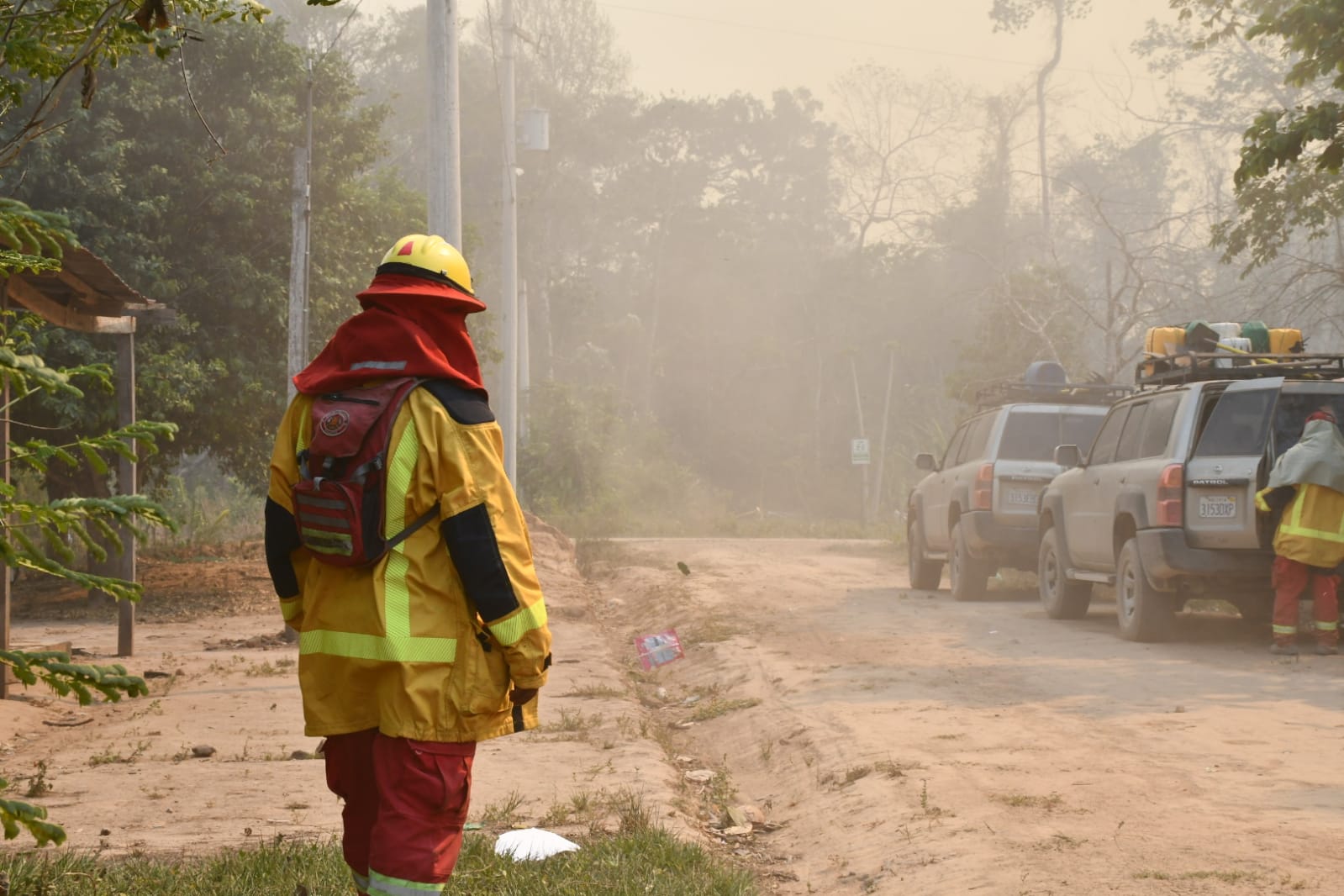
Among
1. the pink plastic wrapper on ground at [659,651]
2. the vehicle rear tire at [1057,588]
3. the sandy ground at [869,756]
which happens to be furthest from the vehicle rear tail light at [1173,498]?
the pink plastic wrapper on ground at [659,651]

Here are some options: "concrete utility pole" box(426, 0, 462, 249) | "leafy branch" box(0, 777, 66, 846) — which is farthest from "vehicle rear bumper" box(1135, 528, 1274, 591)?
"leafy branch" box(0, 777, 66, 846)

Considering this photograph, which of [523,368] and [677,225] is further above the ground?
[677,225]

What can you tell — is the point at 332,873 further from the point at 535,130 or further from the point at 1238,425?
the point at 535,130

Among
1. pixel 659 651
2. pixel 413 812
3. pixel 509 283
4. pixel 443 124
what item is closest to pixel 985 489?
pixel 659 651

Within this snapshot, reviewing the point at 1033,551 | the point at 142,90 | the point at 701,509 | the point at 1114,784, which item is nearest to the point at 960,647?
the point at 1033,551

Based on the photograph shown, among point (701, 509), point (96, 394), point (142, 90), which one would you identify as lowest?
point (701, 509)

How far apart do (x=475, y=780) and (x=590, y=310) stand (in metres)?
52.4

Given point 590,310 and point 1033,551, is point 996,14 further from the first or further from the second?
point 1033,551

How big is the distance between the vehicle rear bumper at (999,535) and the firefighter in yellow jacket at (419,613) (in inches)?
477

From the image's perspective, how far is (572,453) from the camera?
1674 inches

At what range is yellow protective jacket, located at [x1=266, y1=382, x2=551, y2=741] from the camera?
3662 mm

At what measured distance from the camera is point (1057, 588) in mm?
13906

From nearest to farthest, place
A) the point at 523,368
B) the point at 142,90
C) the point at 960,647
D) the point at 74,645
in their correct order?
the point at 960,647
the point at 74,645
the point at 142,90
the point at 523,368

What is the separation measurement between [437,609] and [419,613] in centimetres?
5
